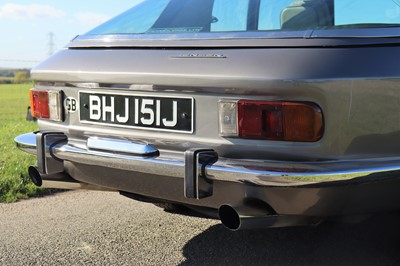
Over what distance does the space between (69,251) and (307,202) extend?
166cm

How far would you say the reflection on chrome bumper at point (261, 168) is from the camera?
7.18 ft

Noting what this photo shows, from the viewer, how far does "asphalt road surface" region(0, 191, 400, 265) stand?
10.00 ft

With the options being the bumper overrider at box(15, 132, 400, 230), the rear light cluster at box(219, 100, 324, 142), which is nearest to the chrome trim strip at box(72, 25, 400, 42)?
the rear light cluster at box(219, 100, 324, 142)

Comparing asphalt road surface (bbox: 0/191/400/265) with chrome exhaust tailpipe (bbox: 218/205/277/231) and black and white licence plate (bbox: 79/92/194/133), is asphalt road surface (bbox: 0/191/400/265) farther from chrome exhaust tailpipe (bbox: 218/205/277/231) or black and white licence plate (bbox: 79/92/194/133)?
black and white licence plate (bbox: 79/92/194/133)

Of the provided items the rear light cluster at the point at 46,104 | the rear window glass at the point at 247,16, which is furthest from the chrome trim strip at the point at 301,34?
the rear light cluster at the point at 46,104

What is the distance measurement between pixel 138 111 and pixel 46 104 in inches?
30.9

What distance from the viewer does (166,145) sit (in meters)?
2.55

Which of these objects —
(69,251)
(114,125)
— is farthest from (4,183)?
(114,125)

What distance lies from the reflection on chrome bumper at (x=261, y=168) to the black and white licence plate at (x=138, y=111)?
0.13 metres

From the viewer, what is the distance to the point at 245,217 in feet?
7.41

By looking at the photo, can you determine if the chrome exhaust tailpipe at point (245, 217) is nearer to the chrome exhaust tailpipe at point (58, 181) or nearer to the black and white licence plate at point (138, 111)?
the black and white licence plate at point (138, 111)

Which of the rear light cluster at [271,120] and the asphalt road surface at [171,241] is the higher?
the rear light cluster at [271,120]

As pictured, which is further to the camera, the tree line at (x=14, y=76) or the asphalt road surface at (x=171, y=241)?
the tree line at (x=14, y=76)

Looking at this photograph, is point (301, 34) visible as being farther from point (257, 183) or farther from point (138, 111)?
point (138, 111)
